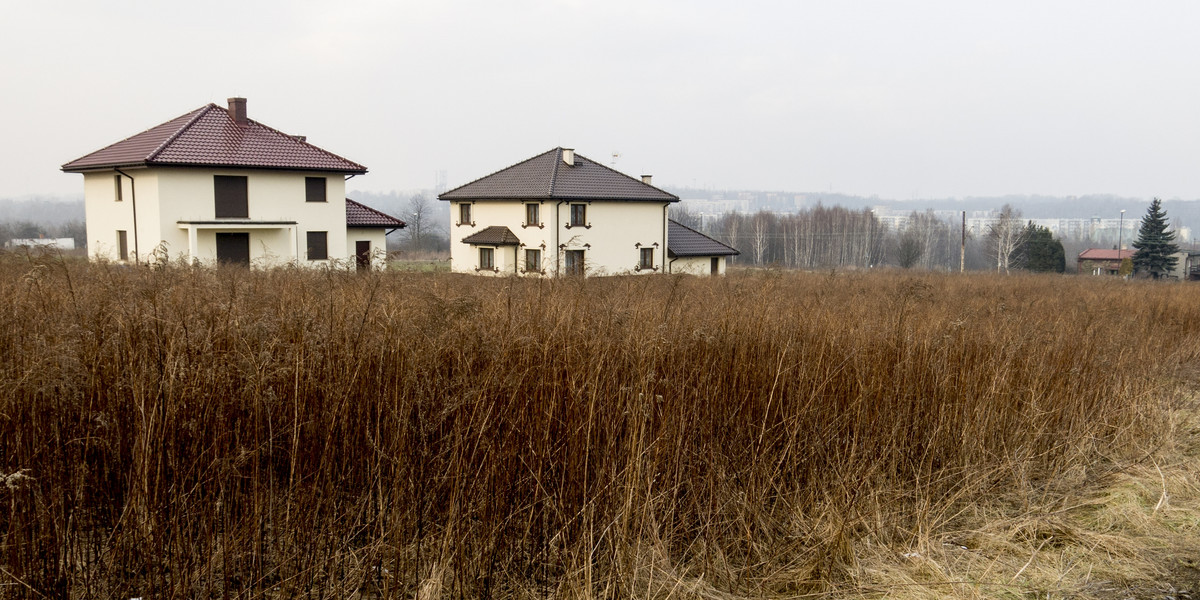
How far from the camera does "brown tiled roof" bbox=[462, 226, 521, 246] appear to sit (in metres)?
33.2

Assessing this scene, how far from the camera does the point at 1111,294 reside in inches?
592

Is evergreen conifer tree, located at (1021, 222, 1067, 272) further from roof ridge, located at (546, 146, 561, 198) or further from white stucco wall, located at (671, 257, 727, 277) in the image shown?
roof ridge, located at (546, 146, 561, 198)

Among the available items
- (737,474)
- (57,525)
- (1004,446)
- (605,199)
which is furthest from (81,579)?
(605,199)

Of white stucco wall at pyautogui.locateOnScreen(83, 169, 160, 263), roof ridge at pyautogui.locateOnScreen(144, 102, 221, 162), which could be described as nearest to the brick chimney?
roof ridge at pyautogui.locateOnScreen(144, 102, 221, 162)

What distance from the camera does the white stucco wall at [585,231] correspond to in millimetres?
32500

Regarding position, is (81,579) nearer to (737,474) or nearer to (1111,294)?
(737,474)

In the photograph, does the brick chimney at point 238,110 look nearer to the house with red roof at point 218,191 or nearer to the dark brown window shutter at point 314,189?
the house with red roof at point 218,191

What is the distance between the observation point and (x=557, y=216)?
3244cm

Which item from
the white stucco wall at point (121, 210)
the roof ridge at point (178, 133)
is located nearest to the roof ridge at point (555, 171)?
the roof ridge at point (178, 133)

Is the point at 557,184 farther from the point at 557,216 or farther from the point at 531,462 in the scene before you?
the point at 531,462

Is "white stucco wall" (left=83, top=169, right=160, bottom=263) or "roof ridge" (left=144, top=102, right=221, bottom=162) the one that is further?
"white stucco wall" (left=83, top=169, right=160, bottom=263)

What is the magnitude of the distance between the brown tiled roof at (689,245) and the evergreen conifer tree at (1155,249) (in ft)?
113

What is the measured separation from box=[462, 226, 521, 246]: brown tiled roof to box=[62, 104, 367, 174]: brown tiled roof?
6755mm

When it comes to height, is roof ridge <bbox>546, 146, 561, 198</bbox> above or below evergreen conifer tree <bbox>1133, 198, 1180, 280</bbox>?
above
